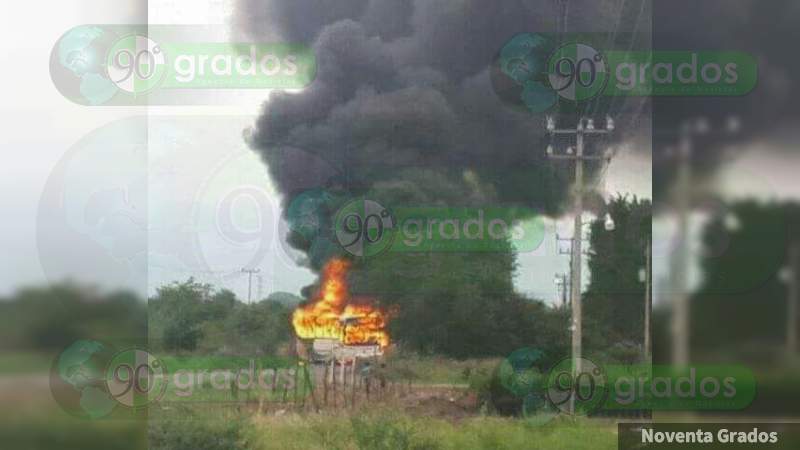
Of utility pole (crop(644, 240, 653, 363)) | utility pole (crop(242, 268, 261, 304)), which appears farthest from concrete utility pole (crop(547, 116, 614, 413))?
utility pole (crop(242, 268, 261, 304))

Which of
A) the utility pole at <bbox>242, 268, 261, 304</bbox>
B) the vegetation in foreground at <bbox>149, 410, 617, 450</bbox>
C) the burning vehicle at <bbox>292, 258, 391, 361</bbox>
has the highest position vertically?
the utility pole at <bbox>242, 268, 261, 304</bbox>

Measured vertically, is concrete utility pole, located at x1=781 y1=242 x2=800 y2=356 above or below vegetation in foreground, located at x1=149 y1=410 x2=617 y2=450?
above

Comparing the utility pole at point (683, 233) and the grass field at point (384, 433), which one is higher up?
the utility pole at point (683, 233)

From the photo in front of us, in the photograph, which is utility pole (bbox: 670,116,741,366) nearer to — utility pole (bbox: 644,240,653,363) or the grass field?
utility pole (bbox: 644,240,653,363)

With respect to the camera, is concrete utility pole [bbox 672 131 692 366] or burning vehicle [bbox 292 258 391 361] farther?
burning vehicle [bbox 292 258 391 361]

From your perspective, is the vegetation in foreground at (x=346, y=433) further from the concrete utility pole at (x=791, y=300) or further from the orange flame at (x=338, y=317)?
the concrete utility pole at (x=791, y=300)

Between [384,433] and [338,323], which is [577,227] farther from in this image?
[384,433]

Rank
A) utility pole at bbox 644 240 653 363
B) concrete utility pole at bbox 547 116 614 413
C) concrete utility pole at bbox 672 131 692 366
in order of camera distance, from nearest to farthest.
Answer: concrete utility pole at bbox 672 131 692 366
utility pole at bbox 644 240 653 363
concrete utility pole at bbox 547 116 614 413

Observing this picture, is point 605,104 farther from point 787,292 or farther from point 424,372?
point 424,372

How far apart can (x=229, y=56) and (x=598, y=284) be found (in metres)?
1.88

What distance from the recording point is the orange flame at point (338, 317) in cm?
362

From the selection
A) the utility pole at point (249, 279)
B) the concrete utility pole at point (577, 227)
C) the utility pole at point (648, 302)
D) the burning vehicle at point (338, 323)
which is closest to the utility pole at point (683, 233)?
the utility pole at point (648, 302)

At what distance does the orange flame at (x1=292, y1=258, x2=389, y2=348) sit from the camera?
3.62m

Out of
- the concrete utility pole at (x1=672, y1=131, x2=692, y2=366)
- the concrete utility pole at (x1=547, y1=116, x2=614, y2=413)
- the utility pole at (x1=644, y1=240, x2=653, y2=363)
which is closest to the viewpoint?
the concrete utility pole at (x1=672, y1=131, x2=692, y2=366)
